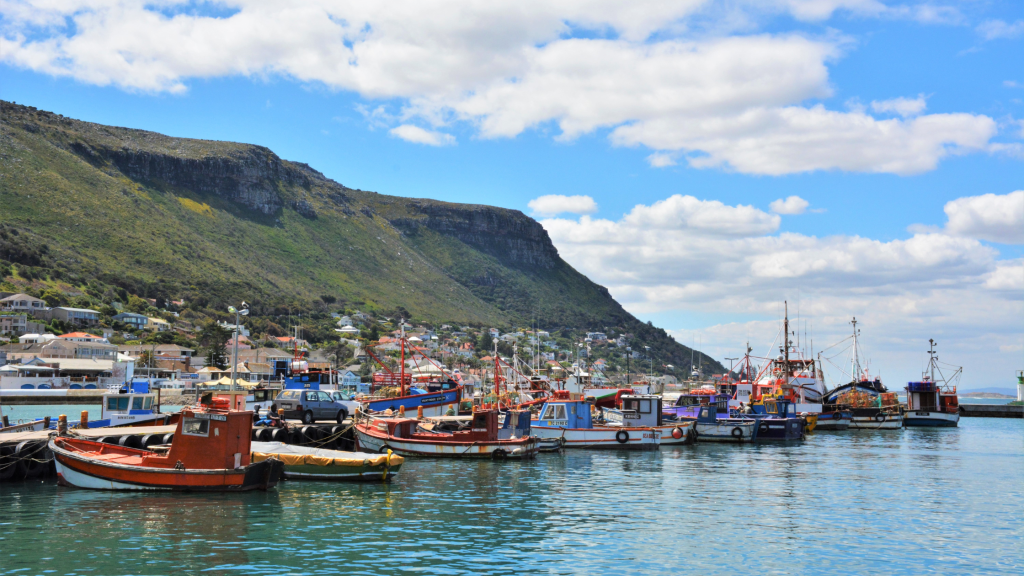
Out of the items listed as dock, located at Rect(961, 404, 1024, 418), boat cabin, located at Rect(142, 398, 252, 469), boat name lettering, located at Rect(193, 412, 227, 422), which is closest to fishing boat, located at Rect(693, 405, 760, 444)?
boat cabin, located at Rect(142, 398, 252, 469)

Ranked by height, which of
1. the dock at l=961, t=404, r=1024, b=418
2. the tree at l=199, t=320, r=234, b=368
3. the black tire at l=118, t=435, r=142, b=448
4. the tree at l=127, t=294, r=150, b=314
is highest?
the tree at l=127, t=294, r=150, b=314

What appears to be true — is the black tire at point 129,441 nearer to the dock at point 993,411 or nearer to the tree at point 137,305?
the dock at point 993,411

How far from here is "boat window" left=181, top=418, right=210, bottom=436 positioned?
87.6ft

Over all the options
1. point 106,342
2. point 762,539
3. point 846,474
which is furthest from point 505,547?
point 106,342

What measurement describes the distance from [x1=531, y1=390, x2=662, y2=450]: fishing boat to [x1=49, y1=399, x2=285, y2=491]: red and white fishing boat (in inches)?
913

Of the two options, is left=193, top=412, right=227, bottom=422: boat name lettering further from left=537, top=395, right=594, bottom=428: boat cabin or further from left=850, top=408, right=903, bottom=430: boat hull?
left=850, top=408, right=903, bottom=430: boat hull

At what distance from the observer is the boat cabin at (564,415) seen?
49156mm

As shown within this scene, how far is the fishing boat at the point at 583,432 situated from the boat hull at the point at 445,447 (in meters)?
6.88

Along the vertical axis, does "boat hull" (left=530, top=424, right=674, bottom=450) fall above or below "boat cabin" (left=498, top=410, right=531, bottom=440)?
below

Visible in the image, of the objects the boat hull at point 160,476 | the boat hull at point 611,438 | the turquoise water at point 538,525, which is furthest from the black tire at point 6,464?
the boat hull at point 611,438

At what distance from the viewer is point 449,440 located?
41.2m

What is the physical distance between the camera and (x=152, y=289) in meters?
147

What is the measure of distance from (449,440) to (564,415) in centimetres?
1053

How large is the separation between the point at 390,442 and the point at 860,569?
86.9 feet
